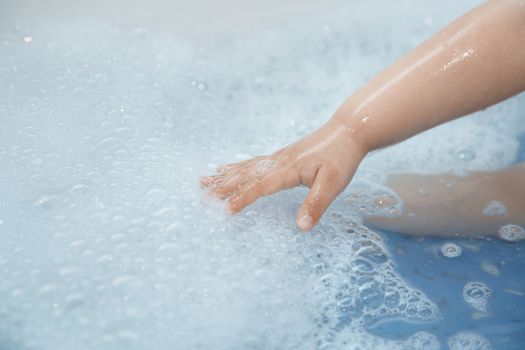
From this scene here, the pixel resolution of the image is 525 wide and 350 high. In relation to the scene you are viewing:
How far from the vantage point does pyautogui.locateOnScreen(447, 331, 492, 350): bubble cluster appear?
712 millimetres

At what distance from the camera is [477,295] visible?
2.53 ft

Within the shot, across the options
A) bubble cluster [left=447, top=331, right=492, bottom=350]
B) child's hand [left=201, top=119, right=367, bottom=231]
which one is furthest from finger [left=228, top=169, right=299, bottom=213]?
bubble cluster [left=447, top=331, right=492, bottom=350]

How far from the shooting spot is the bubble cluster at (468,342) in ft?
2.34

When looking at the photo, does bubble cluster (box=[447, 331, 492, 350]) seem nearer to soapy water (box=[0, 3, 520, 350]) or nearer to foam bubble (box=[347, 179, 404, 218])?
soapy water (box=[0, 3, 520, 350])

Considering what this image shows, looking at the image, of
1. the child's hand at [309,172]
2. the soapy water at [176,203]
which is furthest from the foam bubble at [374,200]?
the child's hand at [309,172]

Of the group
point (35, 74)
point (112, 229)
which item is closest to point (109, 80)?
point (35, 74)

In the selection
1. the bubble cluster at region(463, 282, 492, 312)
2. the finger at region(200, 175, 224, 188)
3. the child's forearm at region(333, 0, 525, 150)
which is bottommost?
the bubble cluster at region(463, 282, 492, 312)

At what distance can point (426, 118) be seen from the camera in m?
0.79

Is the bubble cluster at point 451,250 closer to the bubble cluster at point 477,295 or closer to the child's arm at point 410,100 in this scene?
the bubble cluster at point 477,295

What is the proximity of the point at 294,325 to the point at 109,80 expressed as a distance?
1.61 feet

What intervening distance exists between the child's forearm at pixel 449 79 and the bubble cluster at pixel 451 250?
15 centimetres

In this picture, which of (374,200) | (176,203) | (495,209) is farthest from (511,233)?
(176,203)

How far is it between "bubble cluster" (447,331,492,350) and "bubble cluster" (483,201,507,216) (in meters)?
0.19

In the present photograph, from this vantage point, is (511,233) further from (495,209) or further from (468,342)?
(468,342)
